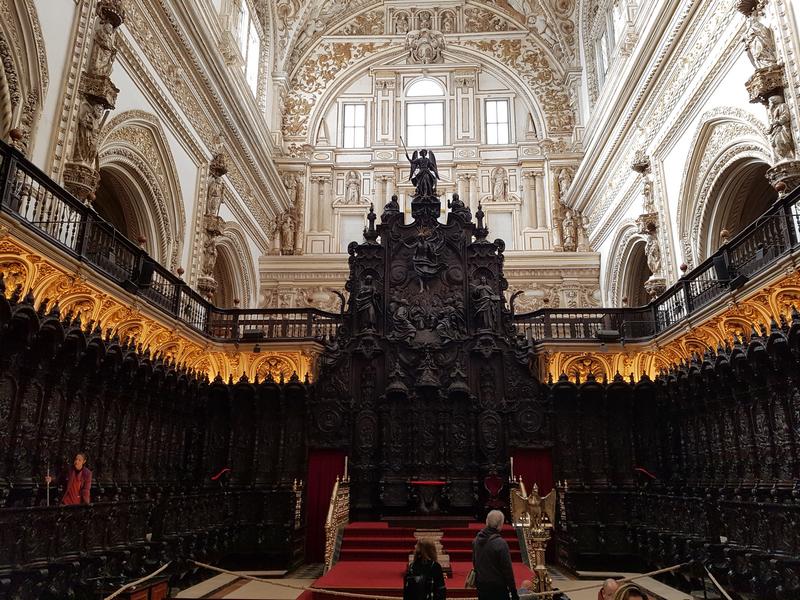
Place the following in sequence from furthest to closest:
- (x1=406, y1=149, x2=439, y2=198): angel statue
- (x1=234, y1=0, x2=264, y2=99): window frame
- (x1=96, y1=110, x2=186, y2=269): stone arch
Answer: (x1=234, y1=0, x2=264, y2=99): window frame → (x1=406, y1=149, x2=439, y2=198): angel statue → (x1=96, y1=110, x2=186, y2=269): stone arch

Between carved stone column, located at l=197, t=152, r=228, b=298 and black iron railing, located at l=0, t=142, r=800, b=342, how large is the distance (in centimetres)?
111

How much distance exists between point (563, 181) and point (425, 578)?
23.8 meters

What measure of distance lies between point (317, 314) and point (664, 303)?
914 centimetres

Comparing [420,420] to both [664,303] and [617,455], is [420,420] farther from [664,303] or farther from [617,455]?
[664,303]

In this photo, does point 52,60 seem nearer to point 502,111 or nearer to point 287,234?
point 287,234

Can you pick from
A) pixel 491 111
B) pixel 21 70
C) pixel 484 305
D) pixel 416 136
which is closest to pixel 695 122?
pixel 484 305

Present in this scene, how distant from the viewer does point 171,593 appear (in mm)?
11398

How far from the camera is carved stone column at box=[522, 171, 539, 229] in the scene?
91.3 ft

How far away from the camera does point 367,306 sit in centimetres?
1809

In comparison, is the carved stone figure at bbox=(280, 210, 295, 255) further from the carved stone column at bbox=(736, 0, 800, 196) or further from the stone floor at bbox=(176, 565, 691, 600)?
the carved stone column at bbox=(736, 0, 800, 196)

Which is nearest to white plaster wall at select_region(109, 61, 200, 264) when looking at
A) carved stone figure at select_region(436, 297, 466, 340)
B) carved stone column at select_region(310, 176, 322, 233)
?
carved stone figure at select_region(436, 297, 466, 340)

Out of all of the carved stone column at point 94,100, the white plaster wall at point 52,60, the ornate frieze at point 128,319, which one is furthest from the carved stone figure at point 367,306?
the white plaster wall at point 52,60

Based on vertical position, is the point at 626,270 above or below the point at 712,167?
below

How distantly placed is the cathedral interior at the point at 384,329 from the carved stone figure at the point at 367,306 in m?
0.08
